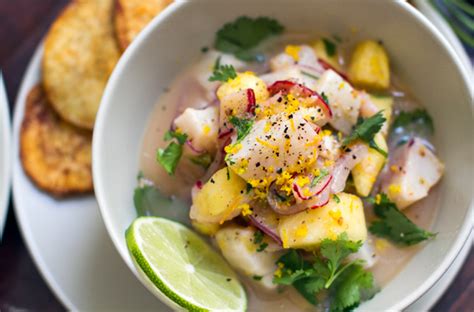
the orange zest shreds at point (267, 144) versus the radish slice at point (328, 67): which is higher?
the radish slice at point (328, 67)

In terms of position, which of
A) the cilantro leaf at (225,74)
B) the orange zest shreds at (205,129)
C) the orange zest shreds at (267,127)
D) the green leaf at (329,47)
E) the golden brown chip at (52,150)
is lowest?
the golden brown chip at (52,150)

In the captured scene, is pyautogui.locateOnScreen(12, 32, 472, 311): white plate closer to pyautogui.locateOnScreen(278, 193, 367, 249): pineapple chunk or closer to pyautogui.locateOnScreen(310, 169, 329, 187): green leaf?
pyautogui.locateOnScreen(278, 193, 367, 249): pineapple chunk

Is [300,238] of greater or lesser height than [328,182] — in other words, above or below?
A: below

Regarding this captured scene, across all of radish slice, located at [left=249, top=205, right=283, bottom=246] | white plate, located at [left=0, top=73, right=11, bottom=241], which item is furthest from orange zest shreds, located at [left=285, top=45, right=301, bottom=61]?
white plate, located at [left=0, top=73, right=11, bottom=241]

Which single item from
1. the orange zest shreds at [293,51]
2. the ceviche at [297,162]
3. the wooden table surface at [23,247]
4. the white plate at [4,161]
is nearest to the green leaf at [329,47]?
the ceviche at [297,162]

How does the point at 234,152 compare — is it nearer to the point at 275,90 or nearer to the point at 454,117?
the point at 275,90

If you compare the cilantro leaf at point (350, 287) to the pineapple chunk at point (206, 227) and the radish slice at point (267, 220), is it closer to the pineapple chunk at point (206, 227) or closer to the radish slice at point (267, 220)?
the radish slice at point (267, 220)

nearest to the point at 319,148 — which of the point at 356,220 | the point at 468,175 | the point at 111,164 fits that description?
the point at 356,220
